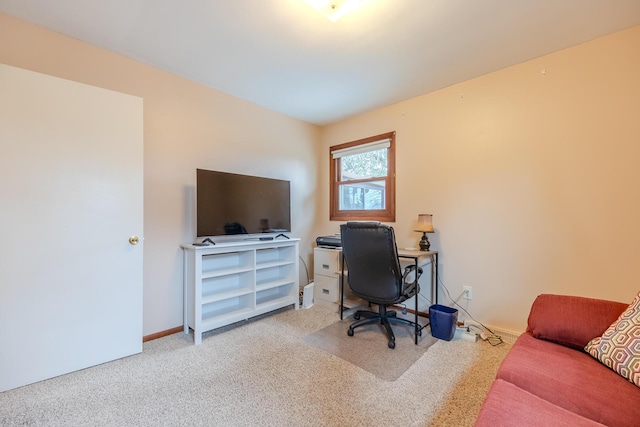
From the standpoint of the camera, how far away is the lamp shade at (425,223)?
8.96 feet

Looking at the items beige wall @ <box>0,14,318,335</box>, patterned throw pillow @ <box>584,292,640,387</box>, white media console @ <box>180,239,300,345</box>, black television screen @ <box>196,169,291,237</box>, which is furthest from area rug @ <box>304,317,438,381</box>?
beige wall @ <box>0,14,318,335</box>

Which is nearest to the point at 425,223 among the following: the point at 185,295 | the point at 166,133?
the point at 185,295

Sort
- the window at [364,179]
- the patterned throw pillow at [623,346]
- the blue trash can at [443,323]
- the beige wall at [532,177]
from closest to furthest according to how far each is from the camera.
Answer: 1. the patterned throw pillow at [623,346]
2. the beige wall at [532,177]
3. the blue trash can at [443,323]
4. the window at [364,179]

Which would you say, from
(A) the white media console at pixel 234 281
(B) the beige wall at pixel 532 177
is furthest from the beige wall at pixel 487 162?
(A) the white media console at pixel 234 281

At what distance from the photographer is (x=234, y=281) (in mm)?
2922

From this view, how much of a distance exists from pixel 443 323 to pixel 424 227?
902 millimetres

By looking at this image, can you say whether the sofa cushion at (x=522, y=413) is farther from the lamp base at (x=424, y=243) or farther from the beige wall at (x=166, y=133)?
the beige wall at (x=166, y=133)

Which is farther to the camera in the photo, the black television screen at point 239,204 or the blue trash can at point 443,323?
the black television screen at point 239,204

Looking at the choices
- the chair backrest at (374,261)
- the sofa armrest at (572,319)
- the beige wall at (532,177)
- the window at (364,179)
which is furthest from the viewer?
the window at (364,179)

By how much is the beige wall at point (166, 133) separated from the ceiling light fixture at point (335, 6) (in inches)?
62.3

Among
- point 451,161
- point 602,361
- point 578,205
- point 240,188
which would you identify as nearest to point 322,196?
point 240,188

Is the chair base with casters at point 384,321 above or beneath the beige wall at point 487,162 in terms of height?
beneath

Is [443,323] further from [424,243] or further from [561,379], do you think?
[561,379]

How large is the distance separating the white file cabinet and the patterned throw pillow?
2111 mm
